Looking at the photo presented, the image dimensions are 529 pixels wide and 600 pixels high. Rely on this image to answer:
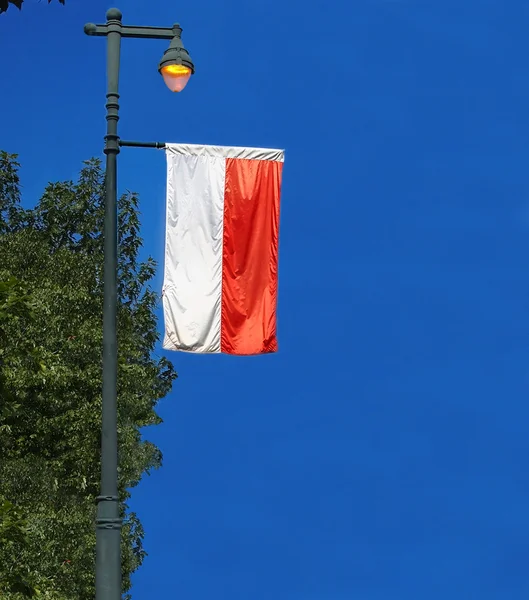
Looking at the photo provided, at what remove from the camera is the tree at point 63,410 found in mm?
29109

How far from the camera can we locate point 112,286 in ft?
46.6

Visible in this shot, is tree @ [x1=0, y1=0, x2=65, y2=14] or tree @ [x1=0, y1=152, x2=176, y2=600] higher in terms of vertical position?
tree @ [x1=0, y1=152, x2=176, y2=600]

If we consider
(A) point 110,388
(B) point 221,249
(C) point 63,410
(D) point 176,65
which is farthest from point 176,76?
(C) point 63,410

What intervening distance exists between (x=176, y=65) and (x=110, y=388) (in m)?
4.79

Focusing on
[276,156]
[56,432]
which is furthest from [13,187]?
[276,156]

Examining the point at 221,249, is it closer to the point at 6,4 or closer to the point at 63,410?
the point at 6,4

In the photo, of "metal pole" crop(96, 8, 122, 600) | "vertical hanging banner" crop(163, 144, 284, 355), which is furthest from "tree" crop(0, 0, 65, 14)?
"vertical hanging banner" crop(163, 144, 284, 355)

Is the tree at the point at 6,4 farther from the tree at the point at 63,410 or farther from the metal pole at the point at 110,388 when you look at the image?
the tree at the point at 63,410

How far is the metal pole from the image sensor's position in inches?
531

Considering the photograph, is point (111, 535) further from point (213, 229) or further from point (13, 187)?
point (13, 187)

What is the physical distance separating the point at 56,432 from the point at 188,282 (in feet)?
55.7

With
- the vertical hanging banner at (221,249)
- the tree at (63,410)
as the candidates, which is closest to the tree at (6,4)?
the vertical hanging banner at (221,249)

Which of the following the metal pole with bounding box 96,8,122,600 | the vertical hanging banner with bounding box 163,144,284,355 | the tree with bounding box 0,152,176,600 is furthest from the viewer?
the tree with bounding box 0,152,176,600

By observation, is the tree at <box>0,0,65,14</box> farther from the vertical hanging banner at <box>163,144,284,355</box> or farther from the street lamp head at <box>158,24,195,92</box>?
the vertical hanging banner at <box>163,144,284,355</box>
